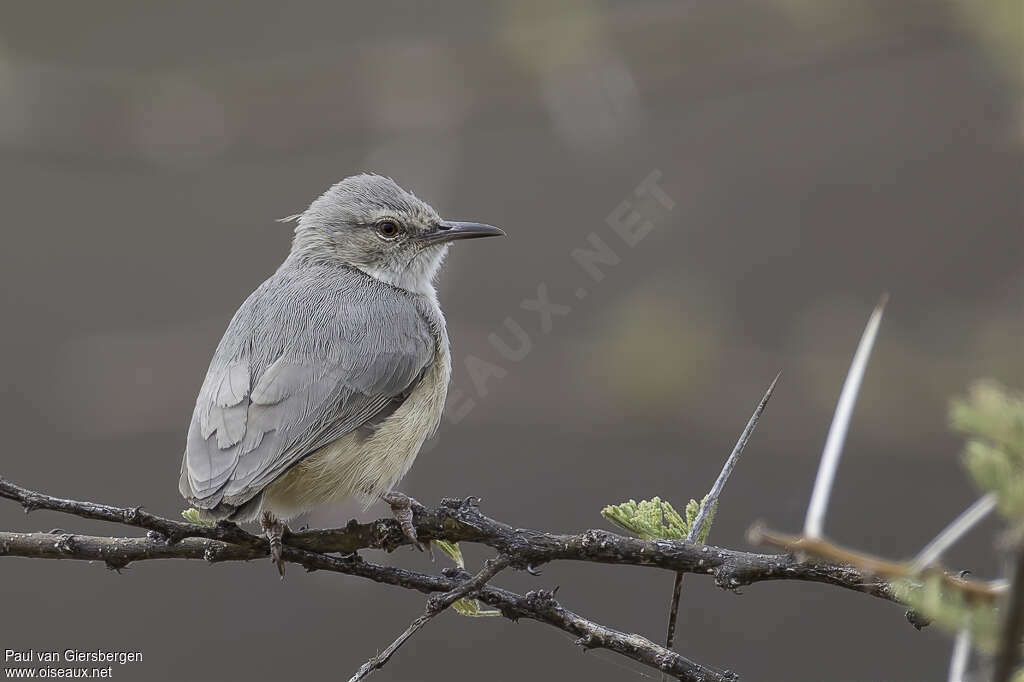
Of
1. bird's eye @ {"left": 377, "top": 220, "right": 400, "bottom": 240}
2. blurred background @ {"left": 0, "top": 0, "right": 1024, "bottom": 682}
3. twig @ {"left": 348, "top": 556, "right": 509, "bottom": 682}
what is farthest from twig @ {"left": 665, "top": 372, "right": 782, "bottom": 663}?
bird's eye @ {"left": 377, "top": 220, "right": 400, "bottom": 240}

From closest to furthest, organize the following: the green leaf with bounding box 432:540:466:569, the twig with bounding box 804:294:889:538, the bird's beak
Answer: the twig with bounding box 804:294:889:538 → the green leaf with bounding box 432:540:466:569 → the bird's beak

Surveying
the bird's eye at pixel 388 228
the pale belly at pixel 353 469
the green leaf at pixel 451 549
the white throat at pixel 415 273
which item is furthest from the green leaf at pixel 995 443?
the bird's eye at pixel 388 228

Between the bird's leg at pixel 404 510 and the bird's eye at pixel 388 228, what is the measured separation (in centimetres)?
200

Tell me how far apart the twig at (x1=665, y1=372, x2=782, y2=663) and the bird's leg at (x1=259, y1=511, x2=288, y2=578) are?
4.71 feet

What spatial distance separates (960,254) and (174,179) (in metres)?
6.33

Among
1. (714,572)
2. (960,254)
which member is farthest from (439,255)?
(960,254)

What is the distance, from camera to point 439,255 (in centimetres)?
612

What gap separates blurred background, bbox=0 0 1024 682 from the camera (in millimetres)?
5965

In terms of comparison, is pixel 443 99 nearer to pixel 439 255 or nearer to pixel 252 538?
pixel 439 255

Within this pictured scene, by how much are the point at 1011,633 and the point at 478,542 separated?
6.34ft

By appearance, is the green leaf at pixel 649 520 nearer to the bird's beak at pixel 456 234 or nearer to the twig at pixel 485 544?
the twig at pixel 485 544

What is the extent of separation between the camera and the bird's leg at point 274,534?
3719 mm

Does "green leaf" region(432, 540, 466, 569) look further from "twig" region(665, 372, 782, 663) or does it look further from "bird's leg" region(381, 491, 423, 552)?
"twig" region(665, 372, 782, 663)

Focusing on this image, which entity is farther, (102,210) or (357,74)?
(102,210)
